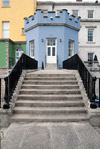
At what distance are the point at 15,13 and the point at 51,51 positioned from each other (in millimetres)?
8732

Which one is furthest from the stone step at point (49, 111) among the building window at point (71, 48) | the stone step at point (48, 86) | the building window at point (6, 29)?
the building window at point (6, 29)

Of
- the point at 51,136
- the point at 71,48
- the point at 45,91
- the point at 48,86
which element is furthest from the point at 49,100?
the point at 71,48

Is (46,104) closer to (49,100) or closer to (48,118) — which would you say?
(49,100)

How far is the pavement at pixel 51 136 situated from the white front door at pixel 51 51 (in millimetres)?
11026

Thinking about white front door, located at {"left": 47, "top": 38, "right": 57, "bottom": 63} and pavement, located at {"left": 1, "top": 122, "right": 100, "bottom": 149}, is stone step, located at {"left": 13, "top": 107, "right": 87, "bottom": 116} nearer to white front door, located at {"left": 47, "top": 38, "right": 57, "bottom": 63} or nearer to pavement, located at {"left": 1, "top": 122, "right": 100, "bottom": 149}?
pavement, located at {"left": 1, "top": 122, "right": 100, "bottom": 149}

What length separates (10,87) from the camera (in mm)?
5035

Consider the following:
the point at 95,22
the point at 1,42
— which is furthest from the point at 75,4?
the point at 1,42

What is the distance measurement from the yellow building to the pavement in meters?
16.5

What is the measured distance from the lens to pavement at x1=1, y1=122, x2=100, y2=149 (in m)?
3.11

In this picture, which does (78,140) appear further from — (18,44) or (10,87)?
(18,44)

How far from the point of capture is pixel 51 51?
48.4 feet

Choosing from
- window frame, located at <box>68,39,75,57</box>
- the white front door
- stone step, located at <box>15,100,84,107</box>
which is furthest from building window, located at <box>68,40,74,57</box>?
stone step, located at <box>15,100,84,107</box>

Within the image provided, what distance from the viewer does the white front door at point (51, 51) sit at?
48.1 feet

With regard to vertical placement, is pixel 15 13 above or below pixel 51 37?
above
